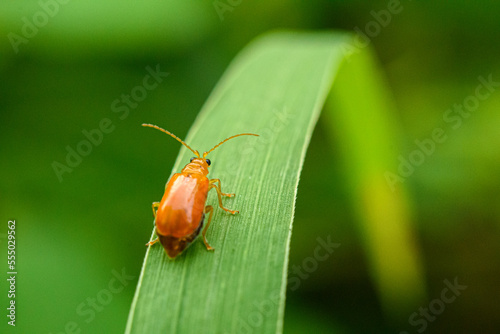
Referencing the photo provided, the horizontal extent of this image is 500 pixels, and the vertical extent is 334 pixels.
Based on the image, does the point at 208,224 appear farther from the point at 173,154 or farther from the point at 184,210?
the point at 173,154

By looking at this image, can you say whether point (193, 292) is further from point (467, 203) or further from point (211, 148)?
point (467, 203)

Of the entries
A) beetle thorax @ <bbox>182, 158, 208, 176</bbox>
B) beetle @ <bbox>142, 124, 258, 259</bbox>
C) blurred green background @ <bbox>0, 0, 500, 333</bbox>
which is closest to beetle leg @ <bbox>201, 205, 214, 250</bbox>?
beetle @ <bbox>142, 124, 258, 259</bbox>

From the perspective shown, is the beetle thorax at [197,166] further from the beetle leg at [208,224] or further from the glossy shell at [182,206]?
the beetle leg at [208,224]

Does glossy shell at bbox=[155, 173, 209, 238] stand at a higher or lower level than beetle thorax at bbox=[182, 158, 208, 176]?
lower

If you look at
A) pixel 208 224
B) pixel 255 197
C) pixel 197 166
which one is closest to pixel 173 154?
pixel 197 166

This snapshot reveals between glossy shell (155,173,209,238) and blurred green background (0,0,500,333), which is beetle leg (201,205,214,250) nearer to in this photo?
glossy shell (155,173,209,238)

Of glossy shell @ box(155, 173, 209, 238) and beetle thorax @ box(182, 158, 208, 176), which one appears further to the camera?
beetle thorax @ box(182, 158, 208, 176)

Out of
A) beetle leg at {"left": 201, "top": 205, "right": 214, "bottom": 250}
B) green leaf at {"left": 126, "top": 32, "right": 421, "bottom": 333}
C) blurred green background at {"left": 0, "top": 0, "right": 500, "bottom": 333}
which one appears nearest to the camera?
green leaf at {"left": 126, "top": 32, "right": 421, "bottom": 333}

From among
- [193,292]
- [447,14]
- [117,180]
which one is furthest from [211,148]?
[447,14]

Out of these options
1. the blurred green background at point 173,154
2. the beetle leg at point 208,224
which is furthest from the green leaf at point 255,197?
the blurred green background at point 173,154
